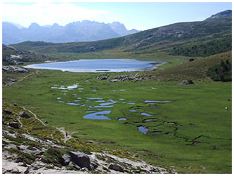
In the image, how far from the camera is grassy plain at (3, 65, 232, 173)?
5234cm

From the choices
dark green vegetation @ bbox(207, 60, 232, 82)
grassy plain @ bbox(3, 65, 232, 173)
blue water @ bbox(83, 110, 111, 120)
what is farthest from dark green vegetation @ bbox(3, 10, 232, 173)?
blue water @ bbox(83, 110, 111, 120)

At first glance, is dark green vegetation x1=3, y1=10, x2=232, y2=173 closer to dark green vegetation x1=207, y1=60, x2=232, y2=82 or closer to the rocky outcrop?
dark green vegetation x1=207, y1=60, x2=232, y2=82

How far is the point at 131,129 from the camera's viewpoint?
73.5m

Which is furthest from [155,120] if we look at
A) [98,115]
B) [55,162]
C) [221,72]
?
[221,72]

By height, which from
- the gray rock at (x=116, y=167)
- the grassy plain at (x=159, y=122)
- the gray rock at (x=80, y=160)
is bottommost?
the grassy plain at (x=159, y=122)

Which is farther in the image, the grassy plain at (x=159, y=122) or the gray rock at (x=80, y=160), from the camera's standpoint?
the grassy plain at (x=159, y=122)

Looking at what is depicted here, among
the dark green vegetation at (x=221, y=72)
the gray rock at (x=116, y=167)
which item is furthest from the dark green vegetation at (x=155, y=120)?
the gray rock at (x=116, y=167)

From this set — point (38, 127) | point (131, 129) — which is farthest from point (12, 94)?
point (131, 129)

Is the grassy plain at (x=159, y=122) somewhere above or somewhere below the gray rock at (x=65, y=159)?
below

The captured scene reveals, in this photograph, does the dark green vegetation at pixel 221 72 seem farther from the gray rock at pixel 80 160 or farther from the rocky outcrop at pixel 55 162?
the gray rock at pixel 80 160

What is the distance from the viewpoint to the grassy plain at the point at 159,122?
52344mm

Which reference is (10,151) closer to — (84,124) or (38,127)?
(38,127)

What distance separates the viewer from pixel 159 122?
257ft

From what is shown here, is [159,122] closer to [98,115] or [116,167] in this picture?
[98,115]
